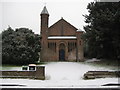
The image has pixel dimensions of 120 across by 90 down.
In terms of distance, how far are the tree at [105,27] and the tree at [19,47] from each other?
23.6 feet

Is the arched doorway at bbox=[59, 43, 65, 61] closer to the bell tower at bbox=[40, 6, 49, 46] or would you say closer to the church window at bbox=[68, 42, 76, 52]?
the church window at bbox=[68, 42, 76, 52]

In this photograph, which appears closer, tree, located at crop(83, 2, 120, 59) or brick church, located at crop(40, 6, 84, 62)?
tree, located at crop(83, 2, 120, 59)

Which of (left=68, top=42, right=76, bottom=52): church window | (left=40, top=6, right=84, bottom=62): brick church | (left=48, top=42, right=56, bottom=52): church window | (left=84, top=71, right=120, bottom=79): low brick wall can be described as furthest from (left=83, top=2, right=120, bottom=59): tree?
(left=48, top=42, right=56, bottom=52): church window

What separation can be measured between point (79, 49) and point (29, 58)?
13.0m

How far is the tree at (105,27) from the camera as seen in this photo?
19.0 meters

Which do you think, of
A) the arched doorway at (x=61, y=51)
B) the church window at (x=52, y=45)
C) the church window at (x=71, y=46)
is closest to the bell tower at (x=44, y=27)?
the church window at (x=52, y=45)

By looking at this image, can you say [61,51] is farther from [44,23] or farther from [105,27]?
[105,27]

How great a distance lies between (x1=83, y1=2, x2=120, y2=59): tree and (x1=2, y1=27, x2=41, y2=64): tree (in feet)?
23.6

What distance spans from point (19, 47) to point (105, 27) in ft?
34.7

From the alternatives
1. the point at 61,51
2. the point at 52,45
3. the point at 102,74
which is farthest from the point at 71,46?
the point at 102,74

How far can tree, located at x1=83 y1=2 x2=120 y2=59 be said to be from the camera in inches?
747

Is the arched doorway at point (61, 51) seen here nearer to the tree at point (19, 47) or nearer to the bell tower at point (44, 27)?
the bell tower at point (44, 27)

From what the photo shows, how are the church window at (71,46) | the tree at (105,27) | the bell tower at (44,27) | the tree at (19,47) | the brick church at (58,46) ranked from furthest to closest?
the church window at (71,46) → the bell tower at (44,27) → the brick church at (58,46) → the tree at (19,47) → the tree at (105,27)

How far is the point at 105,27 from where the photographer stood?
65.8ft
